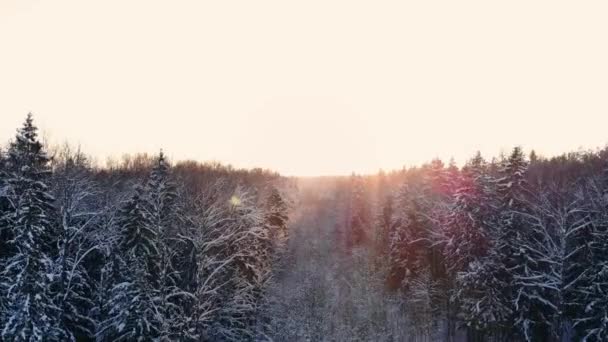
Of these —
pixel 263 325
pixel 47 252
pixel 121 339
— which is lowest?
pixel 263 325

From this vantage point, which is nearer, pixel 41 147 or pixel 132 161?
pixel 41 147

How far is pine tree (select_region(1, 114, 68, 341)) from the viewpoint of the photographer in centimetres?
2823

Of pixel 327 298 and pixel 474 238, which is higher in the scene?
pixel 474 238

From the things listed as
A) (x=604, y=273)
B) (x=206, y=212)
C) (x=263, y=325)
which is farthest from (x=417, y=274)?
(x=206, y=212)

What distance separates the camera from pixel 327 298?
5831 centimetres

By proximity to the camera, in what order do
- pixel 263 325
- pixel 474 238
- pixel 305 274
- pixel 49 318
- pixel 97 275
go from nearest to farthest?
pixel 49 318
pixel 97 275
pixel 474 238
pixel 263 325
pixel 305 274

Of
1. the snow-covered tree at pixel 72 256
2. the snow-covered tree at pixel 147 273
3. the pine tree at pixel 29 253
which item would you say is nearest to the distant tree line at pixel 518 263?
the snow-covered tree at pixel 147 273

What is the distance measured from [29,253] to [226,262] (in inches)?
459

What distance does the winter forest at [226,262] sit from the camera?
29.8 m

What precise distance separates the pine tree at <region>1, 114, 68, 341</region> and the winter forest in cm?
8

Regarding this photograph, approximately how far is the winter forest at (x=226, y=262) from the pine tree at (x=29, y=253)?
83 mm

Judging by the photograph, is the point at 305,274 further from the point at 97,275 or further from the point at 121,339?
the point at 121,339

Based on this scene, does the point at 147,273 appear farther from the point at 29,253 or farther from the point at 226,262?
the point at 29,253

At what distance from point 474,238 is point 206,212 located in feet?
72.0
